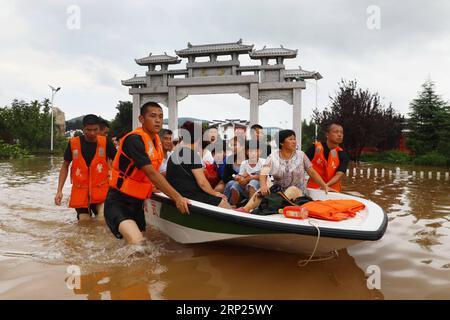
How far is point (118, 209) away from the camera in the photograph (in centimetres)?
353

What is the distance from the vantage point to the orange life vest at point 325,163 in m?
4.94

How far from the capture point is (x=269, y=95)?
71.1 feet

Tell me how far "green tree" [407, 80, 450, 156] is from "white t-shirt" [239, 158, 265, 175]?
19132 millimetres

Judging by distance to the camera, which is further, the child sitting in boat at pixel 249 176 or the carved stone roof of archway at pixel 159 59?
the carved stone roof of archway at pixel 159 59

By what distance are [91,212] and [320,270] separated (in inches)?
124

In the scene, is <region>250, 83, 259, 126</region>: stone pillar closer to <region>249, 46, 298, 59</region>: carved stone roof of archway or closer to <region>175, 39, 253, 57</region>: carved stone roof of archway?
<region>249, 46, 298, 59</region>: carved stone roof of archway

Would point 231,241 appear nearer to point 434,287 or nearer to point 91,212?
point 434,287

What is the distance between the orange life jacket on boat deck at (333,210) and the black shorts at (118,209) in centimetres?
162

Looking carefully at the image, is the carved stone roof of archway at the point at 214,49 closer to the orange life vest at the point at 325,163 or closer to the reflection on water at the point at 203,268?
the orange life vest at the point at 325,163

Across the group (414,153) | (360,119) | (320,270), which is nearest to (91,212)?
(320,270)

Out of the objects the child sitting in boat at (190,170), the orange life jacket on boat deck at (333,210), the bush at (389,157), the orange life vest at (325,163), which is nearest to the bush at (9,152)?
the bush at (389,157)

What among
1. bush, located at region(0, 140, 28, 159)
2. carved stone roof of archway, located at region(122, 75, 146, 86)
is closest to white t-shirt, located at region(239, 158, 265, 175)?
bush, located at region(0, 140, 28, 159)

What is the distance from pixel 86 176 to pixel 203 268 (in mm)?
2206
